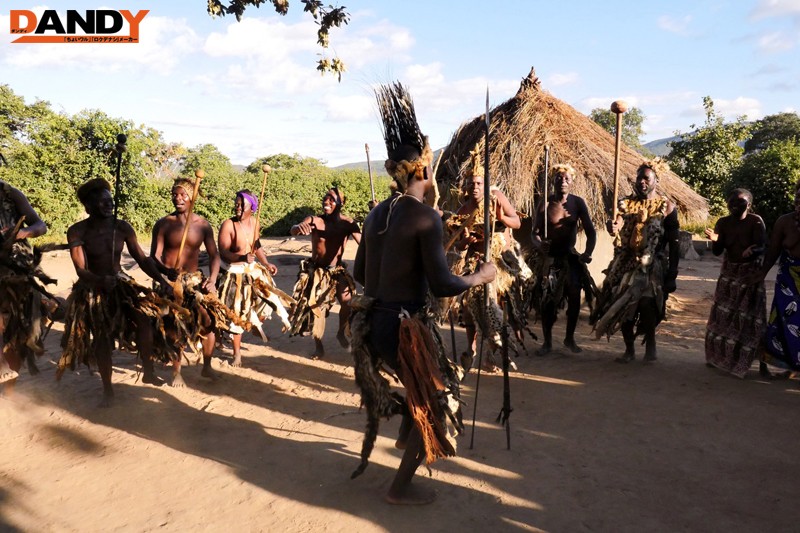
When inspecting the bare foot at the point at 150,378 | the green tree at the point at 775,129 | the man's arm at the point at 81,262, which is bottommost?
the bare foot at the point at 150,378

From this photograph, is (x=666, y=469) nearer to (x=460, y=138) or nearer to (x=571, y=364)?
(x=571, y=364)

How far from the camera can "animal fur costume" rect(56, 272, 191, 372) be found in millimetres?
4555

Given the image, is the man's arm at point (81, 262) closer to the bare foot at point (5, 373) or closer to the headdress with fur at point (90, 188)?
the headdress with fur at point (90, 188)

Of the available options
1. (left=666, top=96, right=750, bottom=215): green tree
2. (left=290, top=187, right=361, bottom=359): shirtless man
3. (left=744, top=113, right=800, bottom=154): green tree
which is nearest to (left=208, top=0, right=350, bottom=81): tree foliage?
(left=290, top=187, right=361, bottom=359): shirtless man

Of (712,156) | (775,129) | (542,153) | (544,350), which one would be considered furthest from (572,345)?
(775,129)

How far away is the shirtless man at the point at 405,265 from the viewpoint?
2.78 metres

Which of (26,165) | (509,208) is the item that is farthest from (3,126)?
(509,208)

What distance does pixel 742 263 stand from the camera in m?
5.22

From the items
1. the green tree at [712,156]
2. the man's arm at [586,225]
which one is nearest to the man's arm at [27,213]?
the man's arm at [586,225]

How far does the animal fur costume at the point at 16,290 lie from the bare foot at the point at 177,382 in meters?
1.09

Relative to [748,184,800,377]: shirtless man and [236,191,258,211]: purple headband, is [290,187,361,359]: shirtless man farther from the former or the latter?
[748,184,800,377]: shirtless man

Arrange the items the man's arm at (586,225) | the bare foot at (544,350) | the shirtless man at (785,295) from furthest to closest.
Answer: the bare foot at (544,350) → the man's arm at (586,225) → the shirtless man at (785,295)

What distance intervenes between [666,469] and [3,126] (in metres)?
23.7

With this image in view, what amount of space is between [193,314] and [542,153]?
18.1 feet
